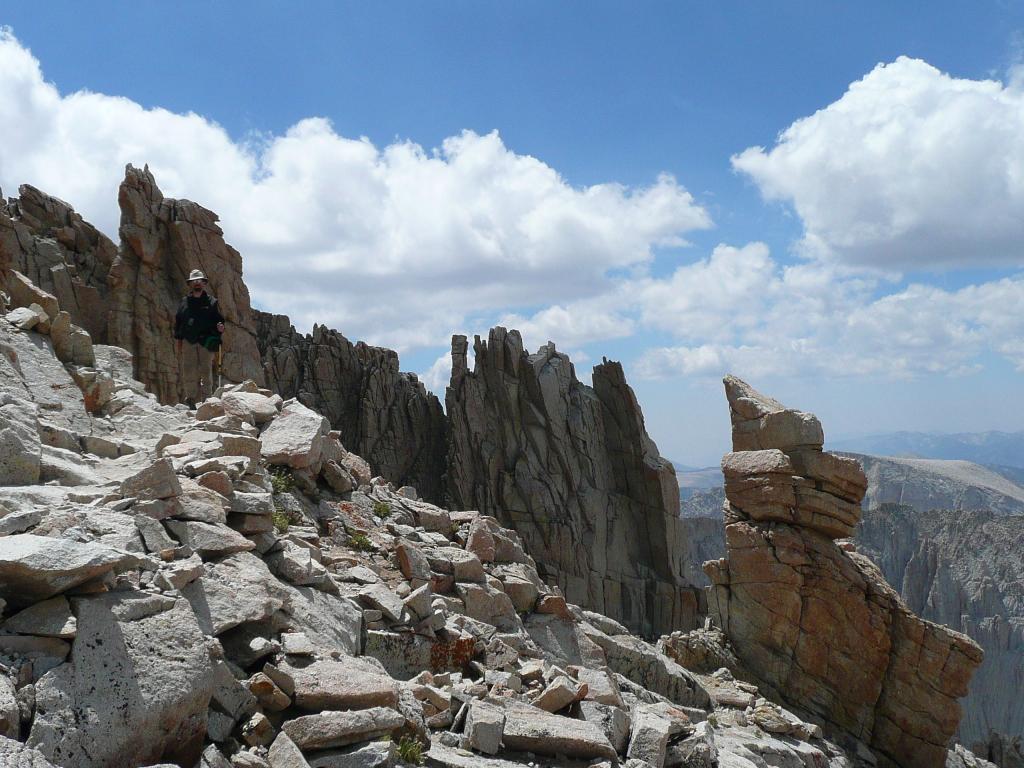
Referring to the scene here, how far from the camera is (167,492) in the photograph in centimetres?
930

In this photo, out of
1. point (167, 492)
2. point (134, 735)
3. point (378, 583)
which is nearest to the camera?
point (134, 735)

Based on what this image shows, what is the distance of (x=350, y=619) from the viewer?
10.4m

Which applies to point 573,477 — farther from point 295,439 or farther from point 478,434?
A: point 295,439

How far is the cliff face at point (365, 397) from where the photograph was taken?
247ft

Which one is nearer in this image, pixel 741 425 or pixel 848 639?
pixel 848 639

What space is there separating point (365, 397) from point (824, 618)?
57.1 meters

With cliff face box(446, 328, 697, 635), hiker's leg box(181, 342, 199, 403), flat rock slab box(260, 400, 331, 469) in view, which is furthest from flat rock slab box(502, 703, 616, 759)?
cliff face box(446, 328, 697, 635)

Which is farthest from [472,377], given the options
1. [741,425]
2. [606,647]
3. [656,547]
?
[606,647]

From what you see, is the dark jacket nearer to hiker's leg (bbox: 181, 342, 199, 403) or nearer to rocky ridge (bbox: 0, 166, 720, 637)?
hiker's leg (bbox: 181, 342, 199, 403)

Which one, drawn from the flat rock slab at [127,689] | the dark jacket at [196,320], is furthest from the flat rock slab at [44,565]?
the dark jacket at [196,320]

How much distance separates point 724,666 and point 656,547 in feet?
153

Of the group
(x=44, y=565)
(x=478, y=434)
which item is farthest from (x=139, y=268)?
(x=44, y=565)

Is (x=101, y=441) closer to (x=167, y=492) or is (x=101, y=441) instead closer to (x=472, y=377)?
(x=167, y=492)

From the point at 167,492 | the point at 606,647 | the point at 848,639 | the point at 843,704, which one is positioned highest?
the point at 167,492
